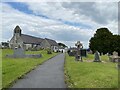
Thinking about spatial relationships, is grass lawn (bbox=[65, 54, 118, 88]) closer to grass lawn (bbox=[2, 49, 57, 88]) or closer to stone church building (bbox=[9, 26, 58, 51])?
grass lawn (bbox=[2, 49, 57, 88])

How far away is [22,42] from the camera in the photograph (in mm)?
104938

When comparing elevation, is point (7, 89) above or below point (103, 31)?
below

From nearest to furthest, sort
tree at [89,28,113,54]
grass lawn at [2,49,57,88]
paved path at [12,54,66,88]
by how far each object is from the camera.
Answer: paved path at [12,54,66,88], grass lawn at [2,49,57,88], tree at [89,28,113,54]

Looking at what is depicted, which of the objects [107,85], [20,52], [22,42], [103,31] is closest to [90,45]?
[103,31]

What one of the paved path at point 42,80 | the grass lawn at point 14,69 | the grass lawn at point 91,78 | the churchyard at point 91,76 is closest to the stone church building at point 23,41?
the churchyard at point 91,76

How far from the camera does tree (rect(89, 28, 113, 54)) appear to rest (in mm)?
72188

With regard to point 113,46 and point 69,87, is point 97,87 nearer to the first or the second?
point 69,87

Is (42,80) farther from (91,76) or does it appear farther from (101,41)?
(101,41)

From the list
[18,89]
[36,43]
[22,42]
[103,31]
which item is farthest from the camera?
[36,43]

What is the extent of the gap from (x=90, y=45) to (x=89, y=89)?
6874 cm

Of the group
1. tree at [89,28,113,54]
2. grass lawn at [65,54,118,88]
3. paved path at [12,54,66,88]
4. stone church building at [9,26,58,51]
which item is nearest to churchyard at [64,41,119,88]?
grass lawn at [65,54,118,88]

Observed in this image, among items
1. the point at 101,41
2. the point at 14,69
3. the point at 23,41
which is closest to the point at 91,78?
the point at 14,69

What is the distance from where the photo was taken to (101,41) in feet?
241

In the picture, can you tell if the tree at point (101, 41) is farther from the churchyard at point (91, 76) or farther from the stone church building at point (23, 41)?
the churchyard at point (91, 76)
